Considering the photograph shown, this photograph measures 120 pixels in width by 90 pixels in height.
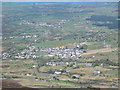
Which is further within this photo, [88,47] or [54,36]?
[54,36]

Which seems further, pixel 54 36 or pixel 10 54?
pixel 54 36

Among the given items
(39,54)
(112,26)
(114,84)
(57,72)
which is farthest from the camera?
(112,26)

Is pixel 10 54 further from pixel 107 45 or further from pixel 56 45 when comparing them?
pixel 107 45

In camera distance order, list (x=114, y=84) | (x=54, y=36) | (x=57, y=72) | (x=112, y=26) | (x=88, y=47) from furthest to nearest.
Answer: (x=112, y=26) < (x=54, y=36) < (x=88, y=47) < (x=57, y=72) < (x=114, y=84)

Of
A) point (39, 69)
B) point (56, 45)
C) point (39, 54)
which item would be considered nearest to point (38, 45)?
point (56, 45)

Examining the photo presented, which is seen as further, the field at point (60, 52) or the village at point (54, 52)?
the village at point (54, 52)

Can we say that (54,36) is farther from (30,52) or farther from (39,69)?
(39,69)

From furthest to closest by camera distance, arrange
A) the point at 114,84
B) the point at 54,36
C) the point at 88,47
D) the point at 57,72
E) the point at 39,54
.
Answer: the point at 54,36
the point at 88,47
the point at 39,54
the point at 57,72
the point at 114,84

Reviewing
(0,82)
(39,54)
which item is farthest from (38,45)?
(0,82)

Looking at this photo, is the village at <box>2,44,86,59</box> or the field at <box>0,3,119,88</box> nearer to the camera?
the field at <box>0,3,119,88</box>
